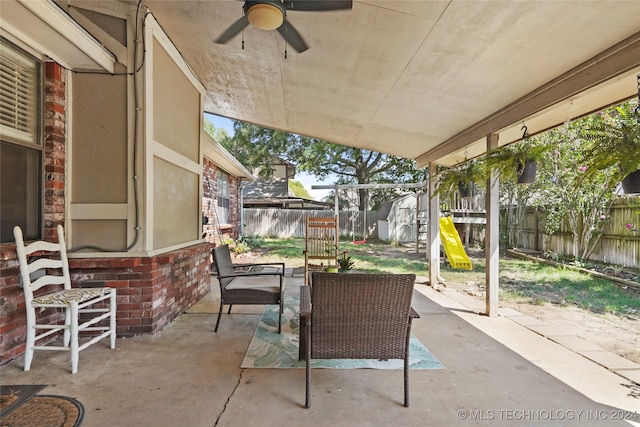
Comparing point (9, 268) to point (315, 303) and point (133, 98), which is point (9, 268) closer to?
point (133, 98)

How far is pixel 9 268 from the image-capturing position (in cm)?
237

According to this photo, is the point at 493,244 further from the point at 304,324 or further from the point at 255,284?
the point at 255,284

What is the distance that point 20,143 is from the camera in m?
2.58

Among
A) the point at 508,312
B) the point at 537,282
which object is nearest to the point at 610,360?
the point at 508,312

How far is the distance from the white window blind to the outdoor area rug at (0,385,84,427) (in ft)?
6.10

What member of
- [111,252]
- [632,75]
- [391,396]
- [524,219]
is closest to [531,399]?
[391,396]

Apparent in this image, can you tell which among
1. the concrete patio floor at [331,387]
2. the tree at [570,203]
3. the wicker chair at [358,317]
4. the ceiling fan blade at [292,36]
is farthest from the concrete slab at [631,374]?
the tree at [570,203]

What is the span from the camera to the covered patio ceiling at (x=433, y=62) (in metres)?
2.02

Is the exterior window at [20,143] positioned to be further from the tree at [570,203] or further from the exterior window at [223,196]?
the tree at [570,203]

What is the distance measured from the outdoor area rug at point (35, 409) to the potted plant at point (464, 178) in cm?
398

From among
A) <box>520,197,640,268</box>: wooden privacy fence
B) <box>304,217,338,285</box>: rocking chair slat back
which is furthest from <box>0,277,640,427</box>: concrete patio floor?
<box>520,197,640,268</box>: wooden privacy fence

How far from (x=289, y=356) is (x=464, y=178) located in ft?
9.44

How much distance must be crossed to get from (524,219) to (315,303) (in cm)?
924

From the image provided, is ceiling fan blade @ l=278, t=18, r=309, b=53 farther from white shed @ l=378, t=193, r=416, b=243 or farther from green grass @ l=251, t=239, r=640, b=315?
white shed @ l=378, t=193, r=416, b=243
